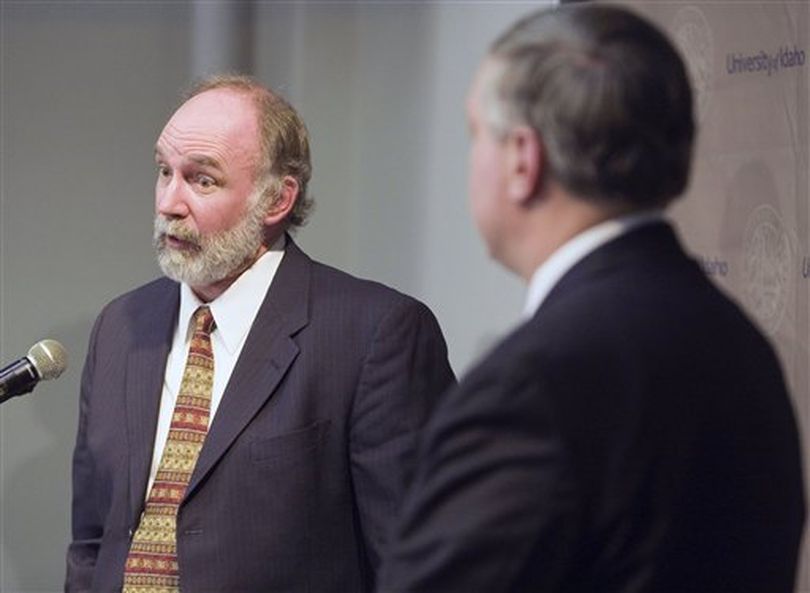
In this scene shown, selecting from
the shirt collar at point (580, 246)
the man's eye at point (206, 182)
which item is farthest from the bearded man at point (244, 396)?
the shirt collar at point (580, 246)

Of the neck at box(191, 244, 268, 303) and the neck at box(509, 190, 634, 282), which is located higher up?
the neck at box(509, 190, 634, 282)

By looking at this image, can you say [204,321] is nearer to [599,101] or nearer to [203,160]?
[203,160]

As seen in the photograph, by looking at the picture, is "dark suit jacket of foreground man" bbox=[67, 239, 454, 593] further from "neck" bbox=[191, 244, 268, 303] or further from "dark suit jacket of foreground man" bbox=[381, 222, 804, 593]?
"dark suit jacket of foreground man" bbox=[381, 222, 804, 593]

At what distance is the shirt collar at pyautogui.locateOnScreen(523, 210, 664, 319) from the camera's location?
4.89 feet

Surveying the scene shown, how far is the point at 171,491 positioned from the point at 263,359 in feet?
0.88

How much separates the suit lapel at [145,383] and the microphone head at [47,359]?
19 centimetres

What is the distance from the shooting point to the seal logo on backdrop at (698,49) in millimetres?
3098

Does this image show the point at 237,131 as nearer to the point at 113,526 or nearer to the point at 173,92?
the point at 113,526

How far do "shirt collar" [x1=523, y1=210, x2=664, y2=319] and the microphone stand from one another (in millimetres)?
1220

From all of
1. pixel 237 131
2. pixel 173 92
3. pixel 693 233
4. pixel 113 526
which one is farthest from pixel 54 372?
pixel 173 92

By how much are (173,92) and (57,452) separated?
956mm

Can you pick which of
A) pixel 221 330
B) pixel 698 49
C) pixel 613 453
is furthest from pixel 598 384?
pixel 698 49

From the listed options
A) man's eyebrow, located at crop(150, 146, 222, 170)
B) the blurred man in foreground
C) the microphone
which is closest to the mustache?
man's eyebrow, located at crop(150, 146, 222, 170)

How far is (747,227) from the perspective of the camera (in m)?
3.02
